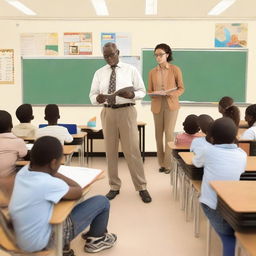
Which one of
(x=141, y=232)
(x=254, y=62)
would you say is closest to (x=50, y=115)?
(x=141, y=232)

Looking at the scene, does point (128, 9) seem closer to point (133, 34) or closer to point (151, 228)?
point (133, 34)

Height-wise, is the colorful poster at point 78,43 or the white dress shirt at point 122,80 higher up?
the colorful poster at point 78,43

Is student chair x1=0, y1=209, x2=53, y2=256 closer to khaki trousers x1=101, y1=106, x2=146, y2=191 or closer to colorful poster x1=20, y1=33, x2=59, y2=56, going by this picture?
khaki trousers x1=101, y1=106, x2=146, y2=191

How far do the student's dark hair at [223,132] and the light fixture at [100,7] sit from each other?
3701mm

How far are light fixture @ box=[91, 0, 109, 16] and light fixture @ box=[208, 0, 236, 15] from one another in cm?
183

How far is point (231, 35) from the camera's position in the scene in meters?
6.43

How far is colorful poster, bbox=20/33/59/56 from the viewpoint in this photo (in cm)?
649

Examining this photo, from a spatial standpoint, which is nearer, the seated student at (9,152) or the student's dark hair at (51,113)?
the seated student at (9,152)

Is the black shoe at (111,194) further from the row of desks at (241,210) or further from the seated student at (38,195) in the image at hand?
the row of desks at (241,210)

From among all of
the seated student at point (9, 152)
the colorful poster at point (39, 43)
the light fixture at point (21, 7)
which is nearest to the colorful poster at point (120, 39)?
the colorful poster at point (39, 43)

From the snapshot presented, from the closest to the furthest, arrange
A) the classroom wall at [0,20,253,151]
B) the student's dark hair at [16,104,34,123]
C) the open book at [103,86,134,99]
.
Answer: the open book at [103,86,134,99], the student's dark hair at [16,104,34,123], the classroom wall at [0,20,253,151]

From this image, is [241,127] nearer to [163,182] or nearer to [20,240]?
[163,182]

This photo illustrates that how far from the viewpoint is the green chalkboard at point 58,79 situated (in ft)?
21.6

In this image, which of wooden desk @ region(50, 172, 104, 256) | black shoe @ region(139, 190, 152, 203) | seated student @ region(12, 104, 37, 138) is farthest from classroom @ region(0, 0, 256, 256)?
wooden desk @ region(50, 172, 104, 256)
